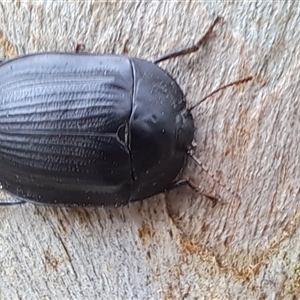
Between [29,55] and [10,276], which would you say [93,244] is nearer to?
[10,276]

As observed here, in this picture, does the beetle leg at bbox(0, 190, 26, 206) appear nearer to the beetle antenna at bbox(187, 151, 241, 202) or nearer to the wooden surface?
→ the wooden surface

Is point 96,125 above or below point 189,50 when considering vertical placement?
below

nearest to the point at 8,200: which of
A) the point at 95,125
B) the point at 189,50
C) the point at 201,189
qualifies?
the point at 95,125

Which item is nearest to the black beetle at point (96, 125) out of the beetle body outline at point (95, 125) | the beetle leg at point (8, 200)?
the beetle body outline at point (95, 125)

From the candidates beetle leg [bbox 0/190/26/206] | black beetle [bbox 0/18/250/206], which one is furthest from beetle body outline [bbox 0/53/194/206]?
beetle leg [bbox 0/190/26/206]

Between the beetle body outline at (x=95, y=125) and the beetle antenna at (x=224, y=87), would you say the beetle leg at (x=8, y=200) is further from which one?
the beetle antenna at (x=224, y=87)

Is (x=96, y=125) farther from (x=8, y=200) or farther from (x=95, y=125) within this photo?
(x=8, y=200)
